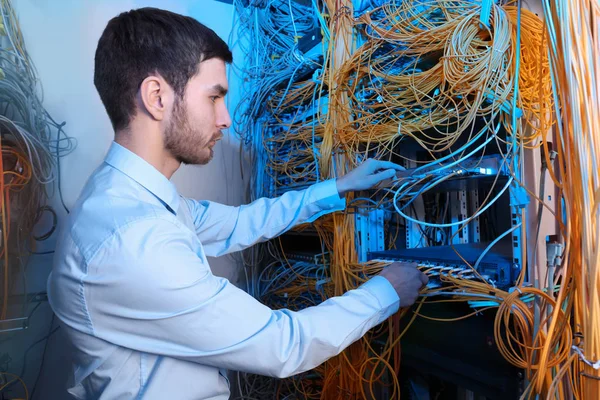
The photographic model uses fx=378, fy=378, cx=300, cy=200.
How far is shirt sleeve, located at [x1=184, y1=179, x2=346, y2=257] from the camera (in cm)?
121

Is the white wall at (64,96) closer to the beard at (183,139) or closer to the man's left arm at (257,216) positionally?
the man's left arm at (257,216)

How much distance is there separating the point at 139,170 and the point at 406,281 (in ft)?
2.14

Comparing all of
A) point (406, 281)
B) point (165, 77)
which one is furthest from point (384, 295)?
point (165, 77)

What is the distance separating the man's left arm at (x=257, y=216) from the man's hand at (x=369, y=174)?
2.4 inches

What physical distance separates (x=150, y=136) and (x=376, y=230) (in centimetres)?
74

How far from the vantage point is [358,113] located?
1.21 m

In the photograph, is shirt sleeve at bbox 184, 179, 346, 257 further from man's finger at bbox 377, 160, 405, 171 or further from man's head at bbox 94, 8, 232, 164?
man's head at bbox 94, 8, 232, 164

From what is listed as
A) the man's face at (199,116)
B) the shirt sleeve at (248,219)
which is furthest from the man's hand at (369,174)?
the man's face at (199,116)

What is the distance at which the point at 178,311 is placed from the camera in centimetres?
67

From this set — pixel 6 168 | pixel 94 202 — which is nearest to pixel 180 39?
pixel 94 202

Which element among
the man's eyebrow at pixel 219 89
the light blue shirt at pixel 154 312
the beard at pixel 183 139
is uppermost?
the man's eyebrow at pixel 219 89

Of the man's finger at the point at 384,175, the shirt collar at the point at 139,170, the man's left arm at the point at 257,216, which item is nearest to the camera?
the shirt collar at the point at 139,170

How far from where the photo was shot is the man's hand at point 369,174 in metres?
1.06

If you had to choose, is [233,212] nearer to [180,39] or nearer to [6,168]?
[180,39]
